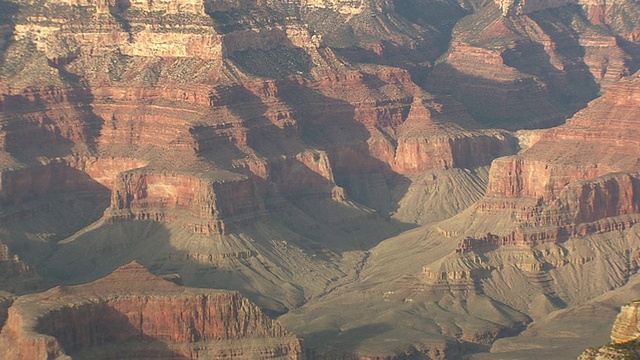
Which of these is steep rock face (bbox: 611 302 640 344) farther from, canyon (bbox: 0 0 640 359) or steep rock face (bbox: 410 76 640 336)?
steep rock face (bbox: 410 76 640 336)

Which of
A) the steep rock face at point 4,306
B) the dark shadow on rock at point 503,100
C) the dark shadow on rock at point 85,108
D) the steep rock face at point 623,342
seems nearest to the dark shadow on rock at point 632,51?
the dark shadow on rock at point 503,100

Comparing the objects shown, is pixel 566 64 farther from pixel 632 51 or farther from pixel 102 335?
pixel 102 335

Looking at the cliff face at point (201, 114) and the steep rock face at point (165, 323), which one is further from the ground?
the cliff face at point (201, 114)

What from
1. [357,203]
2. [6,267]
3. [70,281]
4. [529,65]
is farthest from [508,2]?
[6,267]

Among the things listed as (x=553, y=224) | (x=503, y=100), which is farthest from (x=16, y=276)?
(x=503, y=100)

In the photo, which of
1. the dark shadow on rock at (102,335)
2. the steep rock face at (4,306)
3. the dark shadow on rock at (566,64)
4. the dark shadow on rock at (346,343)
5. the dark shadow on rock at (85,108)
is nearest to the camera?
the dark shadow on rock at (102,335)

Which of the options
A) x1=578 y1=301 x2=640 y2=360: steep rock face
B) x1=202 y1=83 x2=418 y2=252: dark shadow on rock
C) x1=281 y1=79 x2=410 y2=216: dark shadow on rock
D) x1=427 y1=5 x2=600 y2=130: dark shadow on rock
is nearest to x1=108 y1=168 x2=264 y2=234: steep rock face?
x1=202 y1=83 x2=418 y2=252: dark shadow on rock

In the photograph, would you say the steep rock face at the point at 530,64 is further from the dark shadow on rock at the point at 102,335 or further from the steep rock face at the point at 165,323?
the dark shadow on rock at the point at 102,335
